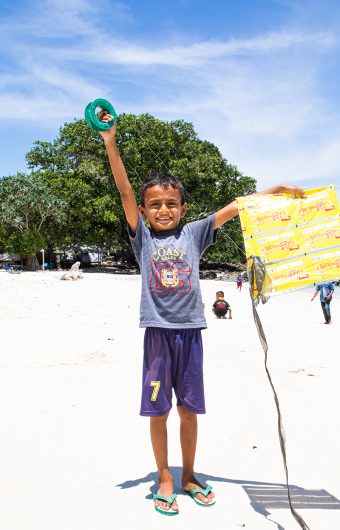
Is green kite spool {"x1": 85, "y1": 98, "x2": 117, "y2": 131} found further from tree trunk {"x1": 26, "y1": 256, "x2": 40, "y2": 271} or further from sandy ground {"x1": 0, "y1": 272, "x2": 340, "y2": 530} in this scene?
tree trunk {"x1": 26, "y1": 256, "x2": 40, "y2": 271}

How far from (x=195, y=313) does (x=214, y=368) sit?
3703 mm

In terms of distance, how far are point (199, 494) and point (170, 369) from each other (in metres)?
0.77

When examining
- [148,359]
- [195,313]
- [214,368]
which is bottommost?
[214,368]

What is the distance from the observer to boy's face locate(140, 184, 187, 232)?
124 inches

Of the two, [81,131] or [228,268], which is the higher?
[81,131]

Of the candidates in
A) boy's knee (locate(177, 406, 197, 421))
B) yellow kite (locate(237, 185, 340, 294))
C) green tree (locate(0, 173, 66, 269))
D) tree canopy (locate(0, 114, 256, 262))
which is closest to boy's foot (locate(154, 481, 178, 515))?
boy's knee (locate(177, 406, 197, 421))

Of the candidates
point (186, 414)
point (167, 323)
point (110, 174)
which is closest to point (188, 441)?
point (186, 414)

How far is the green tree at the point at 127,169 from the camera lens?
36250 millimetres

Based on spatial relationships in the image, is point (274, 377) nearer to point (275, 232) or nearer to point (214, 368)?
point (214, 368)

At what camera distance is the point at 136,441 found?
3822 millimetres

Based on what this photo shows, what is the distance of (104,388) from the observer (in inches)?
207

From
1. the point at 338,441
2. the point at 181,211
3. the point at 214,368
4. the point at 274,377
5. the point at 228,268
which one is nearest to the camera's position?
the point at 181,211

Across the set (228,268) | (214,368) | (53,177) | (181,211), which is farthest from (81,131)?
(181,211)

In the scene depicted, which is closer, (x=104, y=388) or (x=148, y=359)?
(x=148, y=359)
